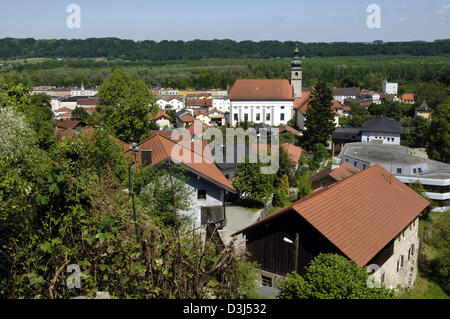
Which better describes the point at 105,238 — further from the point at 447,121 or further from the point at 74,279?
the point at 447,121

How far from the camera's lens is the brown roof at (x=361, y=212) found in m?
9.43

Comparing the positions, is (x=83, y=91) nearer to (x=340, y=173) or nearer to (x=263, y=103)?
(x=263, y=103)

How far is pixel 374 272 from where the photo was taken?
32.8 feet

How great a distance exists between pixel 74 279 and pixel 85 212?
1.10 m

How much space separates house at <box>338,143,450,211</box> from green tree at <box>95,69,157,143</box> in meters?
15.7

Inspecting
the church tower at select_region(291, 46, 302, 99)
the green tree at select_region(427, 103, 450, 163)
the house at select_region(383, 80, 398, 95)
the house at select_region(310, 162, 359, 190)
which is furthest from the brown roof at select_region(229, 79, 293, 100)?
the house at select_region(383, 80, 398, 95)

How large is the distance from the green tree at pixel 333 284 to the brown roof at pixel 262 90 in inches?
1825

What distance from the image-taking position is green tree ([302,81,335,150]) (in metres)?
38.5

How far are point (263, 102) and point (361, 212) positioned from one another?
144 feet

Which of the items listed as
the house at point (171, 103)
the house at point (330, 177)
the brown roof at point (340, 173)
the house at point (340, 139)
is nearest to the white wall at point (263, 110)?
the house at point (340, 139)

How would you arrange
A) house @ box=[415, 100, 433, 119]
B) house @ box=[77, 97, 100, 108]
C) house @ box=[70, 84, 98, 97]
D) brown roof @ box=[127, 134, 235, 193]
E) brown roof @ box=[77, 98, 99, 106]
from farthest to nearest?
house @ box=[70, 84, 98, 97], brown roof @ box=[77, 98, 99, 106], house @ box=[77, 97, 100, 108], house @ box=[415, 100, 433, 119], brown roof @ box=[127, 134, 235, 193]

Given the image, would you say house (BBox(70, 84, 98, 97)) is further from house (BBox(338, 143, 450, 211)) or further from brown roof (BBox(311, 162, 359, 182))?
brown roof (BBox(311, 162, 359, 182))
